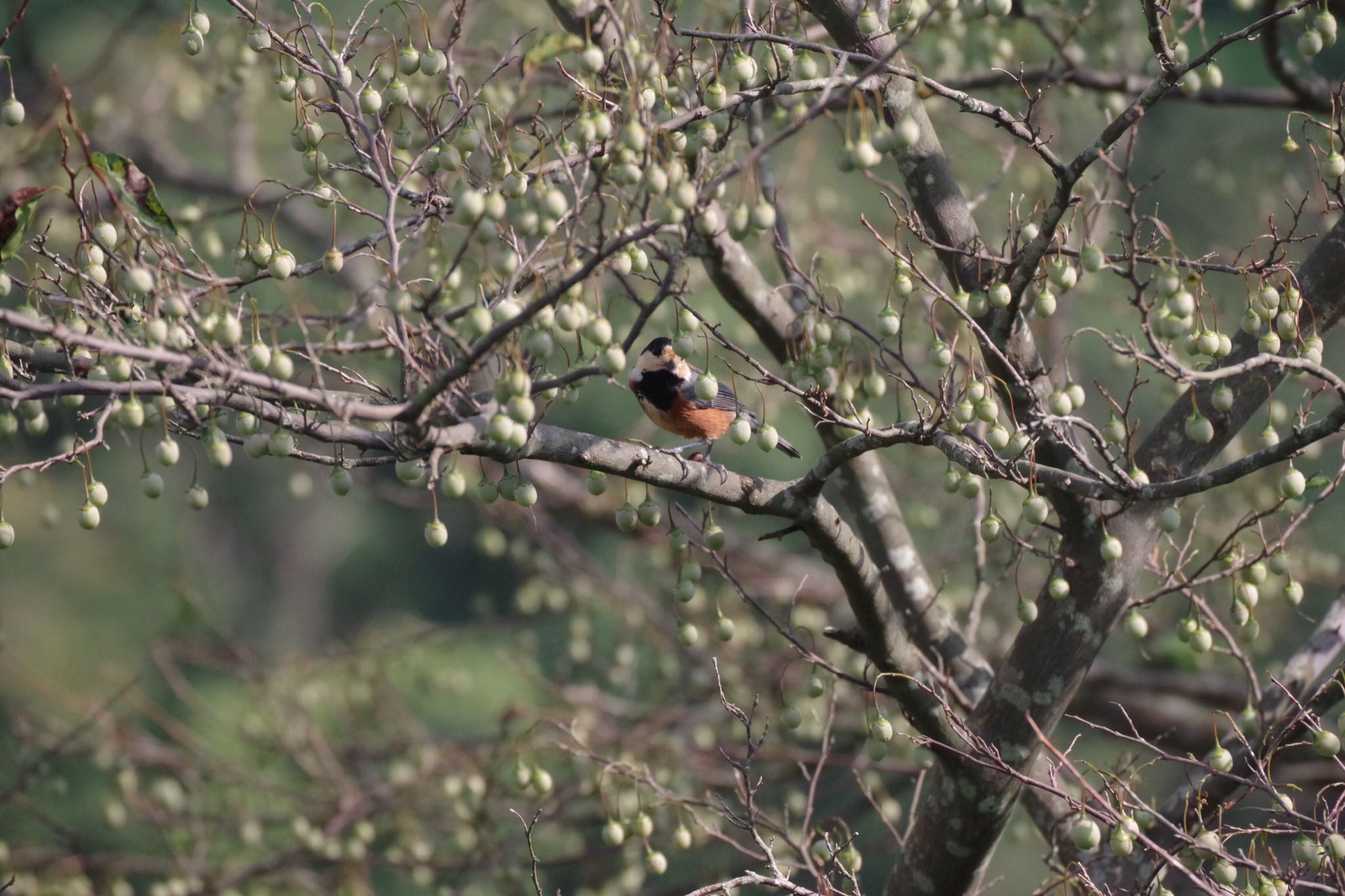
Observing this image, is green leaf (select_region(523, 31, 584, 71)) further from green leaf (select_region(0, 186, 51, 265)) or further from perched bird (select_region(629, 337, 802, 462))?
perched bird (select_region(629, 337, 802, 462))

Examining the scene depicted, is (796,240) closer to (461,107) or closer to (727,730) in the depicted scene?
(727,730)

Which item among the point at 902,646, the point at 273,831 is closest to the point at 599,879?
the point at 273,831

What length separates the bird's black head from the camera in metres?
3.28

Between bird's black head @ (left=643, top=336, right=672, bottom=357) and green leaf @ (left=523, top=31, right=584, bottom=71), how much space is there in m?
1.49

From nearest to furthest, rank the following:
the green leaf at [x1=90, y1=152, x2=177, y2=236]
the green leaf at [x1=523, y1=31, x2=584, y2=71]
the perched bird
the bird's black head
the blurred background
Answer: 1. the green leaf at [x1=523, y1=31, x2=584, y2=71]
2. the green leaf at [x1=90, y1=152, x2=177, y2=236]
3. the perched bird
4. the bird's black head
5. the blurred background

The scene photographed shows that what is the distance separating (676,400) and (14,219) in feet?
5.35

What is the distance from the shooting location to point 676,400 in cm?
313

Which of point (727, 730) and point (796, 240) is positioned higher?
point (796, 240)

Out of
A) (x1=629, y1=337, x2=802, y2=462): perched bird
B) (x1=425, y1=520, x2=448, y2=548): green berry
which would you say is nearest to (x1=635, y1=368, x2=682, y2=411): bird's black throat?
(x1=629, y1=337, x2=802, y2=462): perched bird

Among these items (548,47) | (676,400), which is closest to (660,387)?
(676,400)

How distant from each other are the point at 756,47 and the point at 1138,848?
6.31 ft

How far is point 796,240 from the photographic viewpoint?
5504mm

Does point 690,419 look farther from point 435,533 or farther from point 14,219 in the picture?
point 14,219

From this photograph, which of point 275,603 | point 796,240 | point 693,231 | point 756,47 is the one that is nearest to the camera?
point 693,231
